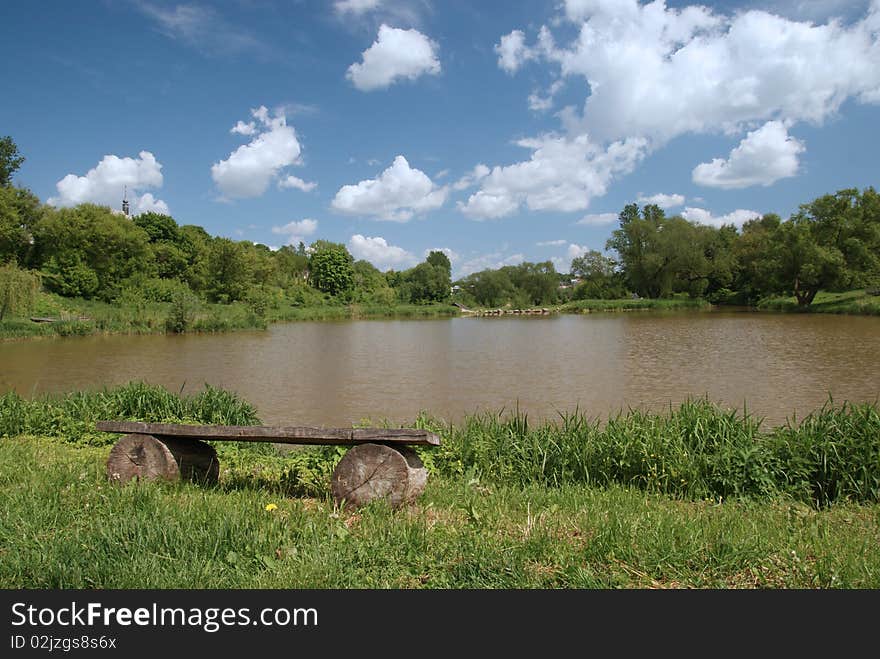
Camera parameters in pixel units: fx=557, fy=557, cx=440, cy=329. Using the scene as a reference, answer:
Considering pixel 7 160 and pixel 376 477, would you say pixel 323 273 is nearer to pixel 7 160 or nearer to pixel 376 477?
pixel 7 160

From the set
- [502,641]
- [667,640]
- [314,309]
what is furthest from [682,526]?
[314,309]

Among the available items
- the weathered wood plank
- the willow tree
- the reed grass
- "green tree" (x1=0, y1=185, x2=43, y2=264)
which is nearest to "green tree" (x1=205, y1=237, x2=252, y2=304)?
"green tree" (x1=0, y1=185, x2=43, y2=264)

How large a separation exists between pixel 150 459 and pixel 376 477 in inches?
72.0

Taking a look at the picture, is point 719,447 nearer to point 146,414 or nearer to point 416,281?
point 146,414

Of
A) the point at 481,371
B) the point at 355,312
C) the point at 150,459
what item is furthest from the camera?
the point at 355,312

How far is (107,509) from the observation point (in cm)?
353

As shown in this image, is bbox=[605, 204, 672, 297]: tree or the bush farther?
bbox=[605, 204, 672, 297]: tree

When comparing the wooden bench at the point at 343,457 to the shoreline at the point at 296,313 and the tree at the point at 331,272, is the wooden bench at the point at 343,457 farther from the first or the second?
the tree at the point at 331,272

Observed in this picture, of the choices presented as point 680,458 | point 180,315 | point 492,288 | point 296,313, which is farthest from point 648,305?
point 680,458

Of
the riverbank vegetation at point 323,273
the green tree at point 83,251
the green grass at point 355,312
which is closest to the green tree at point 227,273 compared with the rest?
Answer: the riverbank vegetation at point 323,273

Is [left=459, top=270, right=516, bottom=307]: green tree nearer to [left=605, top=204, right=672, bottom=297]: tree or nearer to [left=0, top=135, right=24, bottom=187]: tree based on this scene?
[left=605, top=204, right=672, bottom=297]: tree

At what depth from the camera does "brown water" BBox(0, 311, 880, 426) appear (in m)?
11.3

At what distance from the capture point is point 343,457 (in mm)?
3900

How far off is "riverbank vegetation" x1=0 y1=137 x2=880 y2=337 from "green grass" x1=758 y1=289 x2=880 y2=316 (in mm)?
239
